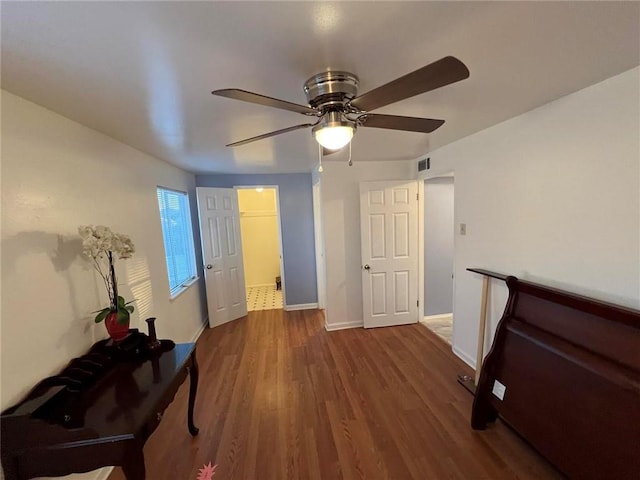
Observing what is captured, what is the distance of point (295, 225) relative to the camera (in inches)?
185

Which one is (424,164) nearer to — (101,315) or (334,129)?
(334,129)

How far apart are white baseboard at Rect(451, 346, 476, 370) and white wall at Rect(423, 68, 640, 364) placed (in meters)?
0.44

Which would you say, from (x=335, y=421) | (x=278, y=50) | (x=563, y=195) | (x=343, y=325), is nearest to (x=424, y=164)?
(x=563, y=195)

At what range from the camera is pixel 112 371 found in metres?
1.64

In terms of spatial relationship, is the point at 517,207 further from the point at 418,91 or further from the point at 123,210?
the point at 123,210

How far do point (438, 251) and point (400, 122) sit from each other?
2916 millimetres

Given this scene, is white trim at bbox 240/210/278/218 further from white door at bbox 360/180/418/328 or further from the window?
white door at bbox 360/180/418/328

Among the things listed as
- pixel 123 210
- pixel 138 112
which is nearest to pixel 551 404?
pixel 138 112

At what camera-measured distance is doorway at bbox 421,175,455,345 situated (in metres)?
3.87

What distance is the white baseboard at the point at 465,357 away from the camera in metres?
2.82

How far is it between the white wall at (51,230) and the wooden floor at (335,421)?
76cm

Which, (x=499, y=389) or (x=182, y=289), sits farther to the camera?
(x=182, y=289)

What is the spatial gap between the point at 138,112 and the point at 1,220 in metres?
0.87

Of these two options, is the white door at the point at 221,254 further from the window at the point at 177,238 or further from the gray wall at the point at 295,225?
the gray wall at the point at 295,225
